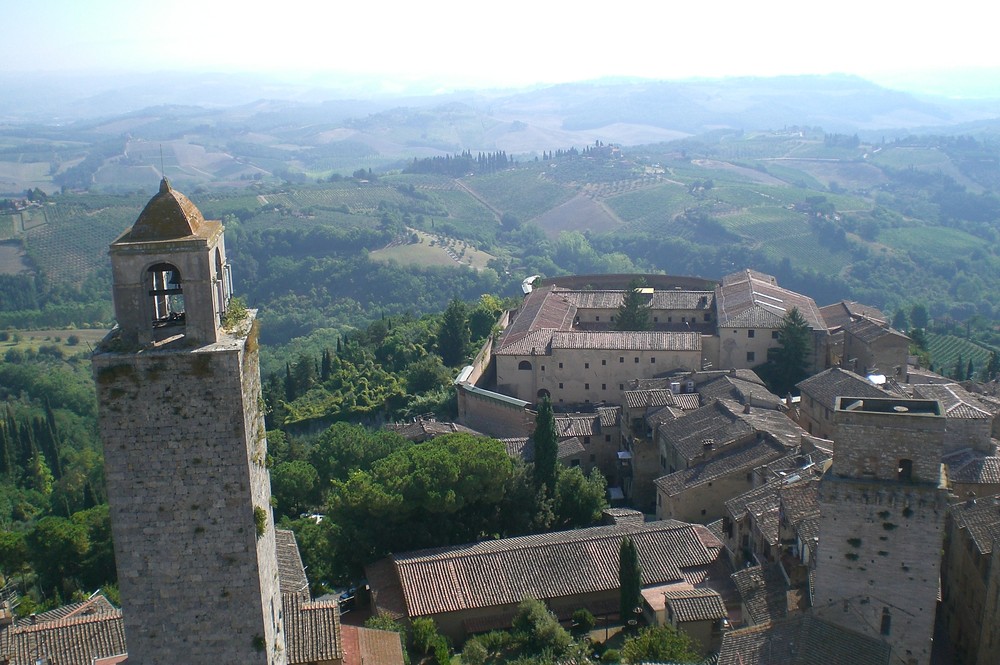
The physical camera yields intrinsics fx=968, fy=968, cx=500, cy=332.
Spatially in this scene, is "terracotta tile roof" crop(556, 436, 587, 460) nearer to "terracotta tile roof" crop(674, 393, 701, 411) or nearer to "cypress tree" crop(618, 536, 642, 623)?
"terracotta tile roof" crop(674, 393, 701, 411)

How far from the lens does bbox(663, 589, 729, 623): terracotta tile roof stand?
23.4 meters

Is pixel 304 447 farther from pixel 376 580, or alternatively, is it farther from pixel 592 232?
pixel 592 232

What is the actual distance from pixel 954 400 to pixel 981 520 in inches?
335

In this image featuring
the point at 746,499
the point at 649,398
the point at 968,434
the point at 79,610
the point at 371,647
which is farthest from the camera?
the point at 649,398

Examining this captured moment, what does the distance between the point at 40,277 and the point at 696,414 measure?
10111 centimetres

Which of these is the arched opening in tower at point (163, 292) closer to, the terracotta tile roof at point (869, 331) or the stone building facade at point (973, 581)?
the stone building facade at point (973, 581)

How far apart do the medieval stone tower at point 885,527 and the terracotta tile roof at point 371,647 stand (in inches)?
379

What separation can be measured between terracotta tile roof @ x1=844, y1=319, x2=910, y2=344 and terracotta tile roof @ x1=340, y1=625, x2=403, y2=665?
27.2 m

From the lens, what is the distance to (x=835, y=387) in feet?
118

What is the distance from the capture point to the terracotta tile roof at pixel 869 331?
41594mm

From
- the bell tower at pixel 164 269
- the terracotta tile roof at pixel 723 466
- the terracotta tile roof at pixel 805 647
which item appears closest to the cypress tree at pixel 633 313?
the terracotta tile roof at pixel 723 466

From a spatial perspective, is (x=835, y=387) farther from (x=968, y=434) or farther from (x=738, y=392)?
Result: (x=968, y=434)

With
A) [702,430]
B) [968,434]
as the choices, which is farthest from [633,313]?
[968,434]

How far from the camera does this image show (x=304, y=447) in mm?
42906
